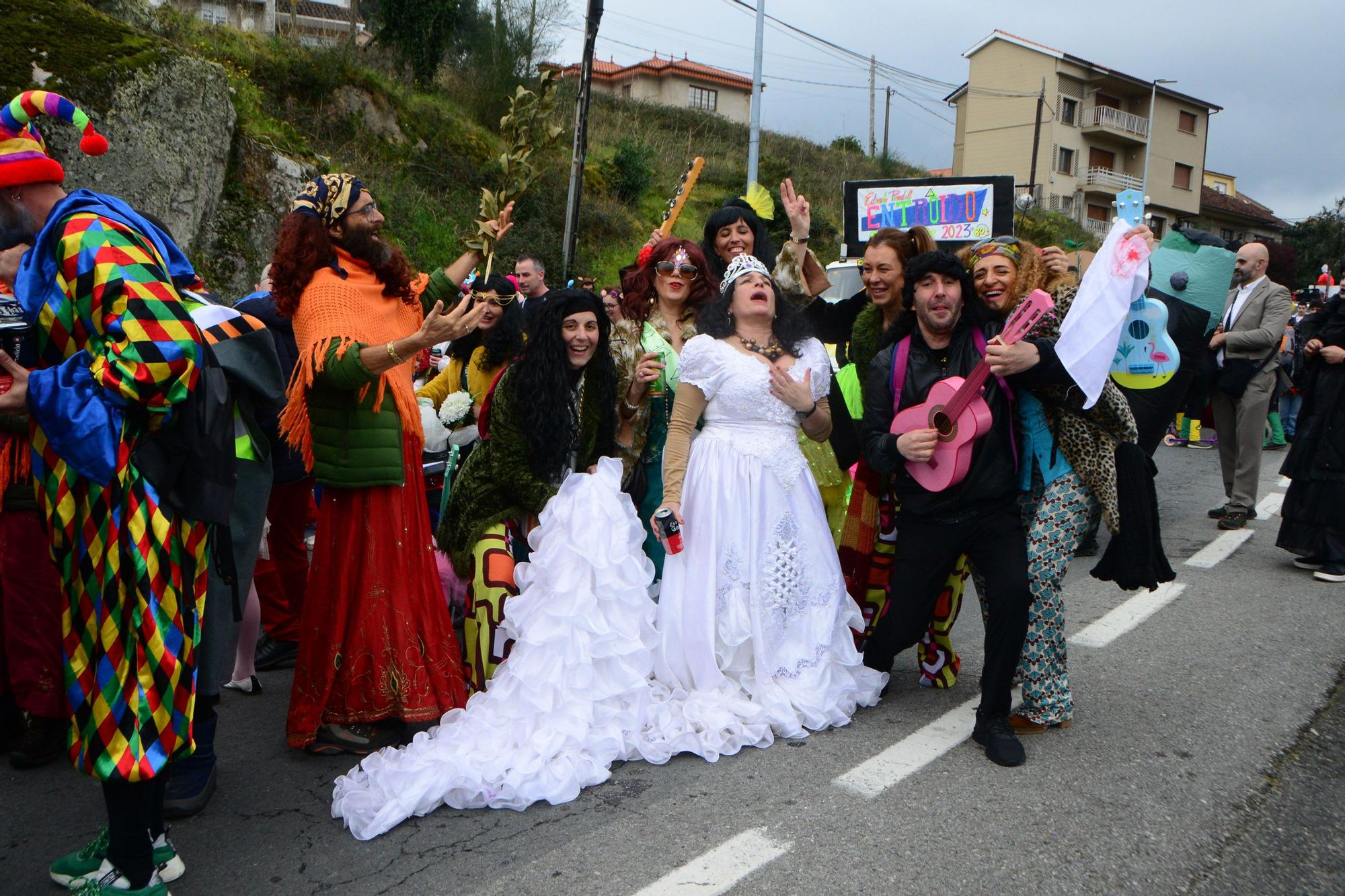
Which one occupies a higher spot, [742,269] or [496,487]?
[742,269]

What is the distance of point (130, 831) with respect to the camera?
2.52 metres

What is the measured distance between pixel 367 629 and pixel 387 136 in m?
15.3

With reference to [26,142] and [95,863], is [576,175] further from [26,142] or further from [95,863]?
[95,863]

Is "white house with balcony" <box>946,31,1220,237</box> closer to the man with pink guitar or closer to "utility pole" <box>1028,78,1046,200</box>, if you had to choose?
"utility pole" <box>1028,78,1046,200</box>

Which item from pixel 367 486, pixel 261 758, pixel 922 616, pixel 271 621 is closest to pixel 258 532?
pixel 367 486

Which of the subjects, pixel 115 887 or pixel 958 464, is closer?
pixel 115 887

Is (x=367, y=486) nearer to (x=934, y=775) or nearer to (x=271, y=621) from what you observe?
(x=271, y=621)

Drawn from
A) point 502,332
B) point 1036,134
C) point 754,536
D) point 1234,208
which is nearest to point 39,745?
point 502,332

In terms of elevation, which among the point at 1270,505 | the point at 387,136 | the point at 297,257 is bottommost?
the point at 1270,505

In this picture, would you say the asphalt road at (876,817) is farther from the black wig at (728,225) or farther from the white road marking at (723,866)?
the black wig at (728,225)

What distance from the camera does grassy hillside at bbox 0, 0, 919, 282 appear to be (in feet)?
26.6

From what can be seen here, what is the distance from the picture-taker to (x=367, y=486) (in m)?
3.68

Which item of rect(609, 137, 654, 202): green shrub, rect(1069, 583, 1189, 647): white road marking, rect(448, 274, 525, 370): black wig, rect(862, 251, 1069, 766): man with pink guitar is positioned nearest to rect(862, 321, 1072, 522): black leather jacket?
rect(862, 251, 1069, 766): man with pink guitar

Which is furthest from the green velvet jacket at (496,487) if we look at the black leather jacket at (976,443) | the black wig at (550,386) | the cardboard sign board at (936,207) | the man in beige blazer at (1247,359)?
the man in beige blazer at (1247,359)
